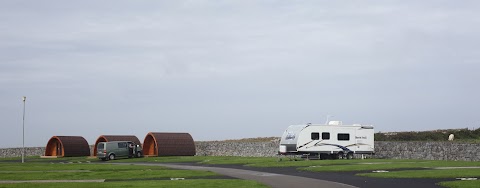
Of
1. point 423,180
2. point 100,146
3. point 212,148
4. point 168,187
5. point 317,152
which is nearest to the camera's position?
point 168,187

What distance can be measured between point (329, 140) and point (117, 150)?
78.5 ft

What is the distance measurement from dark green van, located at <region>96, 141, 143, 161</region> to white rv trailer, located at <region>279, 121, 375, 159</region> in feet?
66.2

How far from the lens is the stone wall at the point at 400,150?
4738 cm

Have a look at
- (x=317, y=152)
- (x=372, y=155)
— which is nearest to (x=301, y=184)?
(x=317, y=152)

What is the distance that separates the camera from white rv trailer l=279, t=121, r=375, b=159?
52.9 metres

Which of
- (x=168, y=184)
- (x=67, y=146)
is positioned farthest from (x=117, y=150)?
(x=168, y=184)

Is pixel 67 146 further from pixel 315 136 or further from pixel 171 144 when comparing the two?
pixel 315 136

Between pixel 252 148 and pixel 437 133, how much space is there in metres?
17.9

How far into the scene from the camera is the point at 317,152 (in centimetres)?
5356

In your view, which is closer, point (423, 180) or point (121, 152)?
point (423, 180)

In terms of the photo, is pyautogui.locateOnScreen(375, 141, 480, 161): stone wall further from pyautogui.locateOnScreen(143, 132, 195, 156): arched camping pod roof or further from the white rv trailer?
pyautogui.locateOnScreen(143, 132, 195, 156): arched camping pod roof

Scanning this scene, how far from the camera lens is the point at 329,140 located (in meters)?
53.6

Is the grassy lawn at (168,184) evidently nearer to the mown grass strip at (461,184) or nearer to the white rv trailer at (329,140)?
the mown grass strip at (461,184)

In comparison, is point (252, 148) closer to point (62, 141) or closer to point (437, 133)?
point (437, 133)
